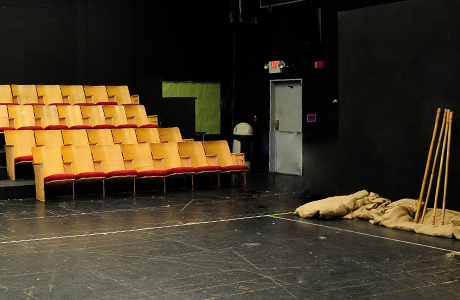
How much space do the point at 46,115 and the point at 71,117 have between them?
349mm

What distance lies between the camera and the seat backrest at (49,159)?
23.2 ft

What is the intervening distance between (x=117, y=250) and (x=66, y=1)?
6768 mm

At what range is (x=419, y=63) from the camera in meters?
6.01

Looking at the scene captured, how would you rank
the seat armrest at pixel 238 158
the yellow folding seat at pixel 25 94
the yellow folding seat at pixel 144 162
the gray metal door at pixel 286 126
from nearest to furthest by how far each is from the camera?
the yellow folding seat at pixel 144 162 < the seat armrest at pixel 238 158 < the yellow folding seat at pixel 25 94 < the gray metal door at pixel 286 126

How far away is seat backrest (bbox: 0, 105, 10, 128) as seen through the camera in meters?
8.08

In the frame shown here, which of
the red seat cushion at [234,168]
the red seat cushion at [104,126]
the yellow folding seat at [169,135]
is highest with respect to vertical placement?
the red seat cushion at [104,126]

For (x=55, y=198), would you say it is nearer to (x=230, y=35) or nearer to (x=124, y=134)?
(x=124, y=134)

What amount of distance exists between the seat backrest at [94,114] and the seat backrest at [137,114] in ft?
1.46

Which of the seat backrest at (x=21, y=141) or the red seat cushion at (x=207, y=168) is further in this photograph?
the red seat cushion at (x=207, y=168)

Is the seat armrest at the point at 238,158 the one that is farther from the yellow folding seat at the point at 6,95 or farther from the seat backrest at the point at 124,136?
the yellow folding seat at the point at 6,95

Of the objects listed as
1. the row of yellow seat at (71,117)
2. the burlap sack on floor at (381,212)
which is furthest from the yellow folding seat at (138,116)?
the burlap sack on floor at (381,212)

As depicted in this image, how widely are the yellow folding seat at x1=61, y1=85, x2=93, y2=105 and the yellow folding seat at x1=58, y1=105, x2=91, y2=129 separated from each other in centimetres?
68

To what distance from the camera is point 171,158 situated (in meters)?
8.03

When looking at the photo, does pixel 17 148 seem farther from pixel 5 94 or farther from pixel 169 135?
pixel 169 135
